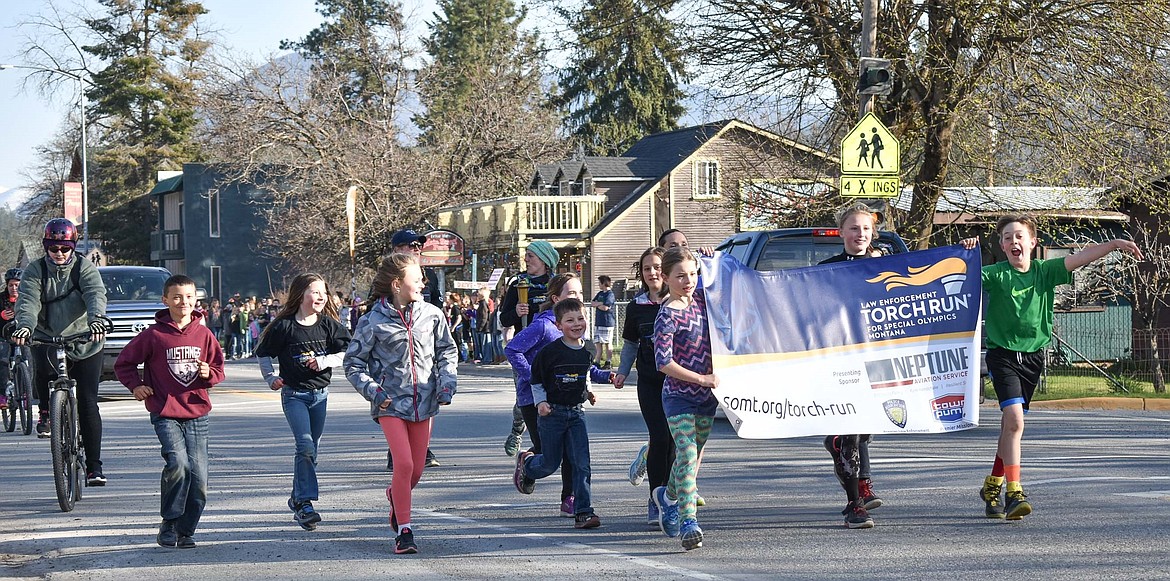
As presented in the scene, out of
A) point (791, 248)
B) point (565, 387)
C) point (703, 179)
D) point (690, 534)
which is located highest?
point (703, 179)

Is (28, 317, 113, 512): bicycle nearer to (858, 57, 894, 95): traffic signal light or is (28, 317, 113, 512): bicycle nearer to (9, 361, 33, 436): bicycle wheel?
(9, 361, 33, 436): bicycle wheel

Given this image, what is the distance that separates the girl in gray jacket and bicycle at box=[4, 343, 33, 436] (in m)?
7.73

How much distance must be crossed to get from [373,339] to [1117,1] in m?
16.0

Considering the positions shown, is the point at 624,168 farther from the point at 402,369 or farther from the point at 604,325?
the point at 402,369

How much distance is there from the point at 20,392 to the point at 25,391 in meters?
0.48

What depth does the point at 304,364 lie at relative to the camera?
8.47 meters

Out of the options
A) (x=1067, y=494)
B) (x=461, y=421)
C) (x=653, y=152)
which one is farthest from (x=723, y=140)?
(x=1067, y=494)

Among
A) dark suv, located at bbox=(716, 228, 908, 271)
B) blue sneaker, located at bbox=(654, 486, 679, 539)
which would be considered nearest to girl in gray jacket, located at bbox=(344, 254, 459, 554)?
blue sneaker, located at bbox=(654, 486, 679, 539)

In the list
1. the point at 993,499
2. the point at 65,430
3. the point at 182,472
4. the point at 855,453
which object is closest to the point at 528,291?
the point at 65,430

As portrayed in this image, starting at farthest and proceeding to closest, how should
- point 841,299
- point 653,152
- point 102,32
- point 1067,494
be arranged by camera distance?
point 102,32
point 653,152
point 1067,494
point 841,299

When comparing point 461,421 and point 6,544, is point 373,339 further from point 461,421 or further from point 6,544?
point 461,421

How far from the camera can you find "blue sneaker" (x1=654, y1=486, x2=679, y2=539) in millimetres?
7832

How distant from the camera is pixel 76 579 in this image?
23.4ft

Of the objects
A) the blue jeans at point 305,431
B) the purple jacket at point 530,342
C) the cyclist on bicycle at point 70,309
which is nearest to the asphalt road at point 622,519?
the blue jeans at point 305,431
